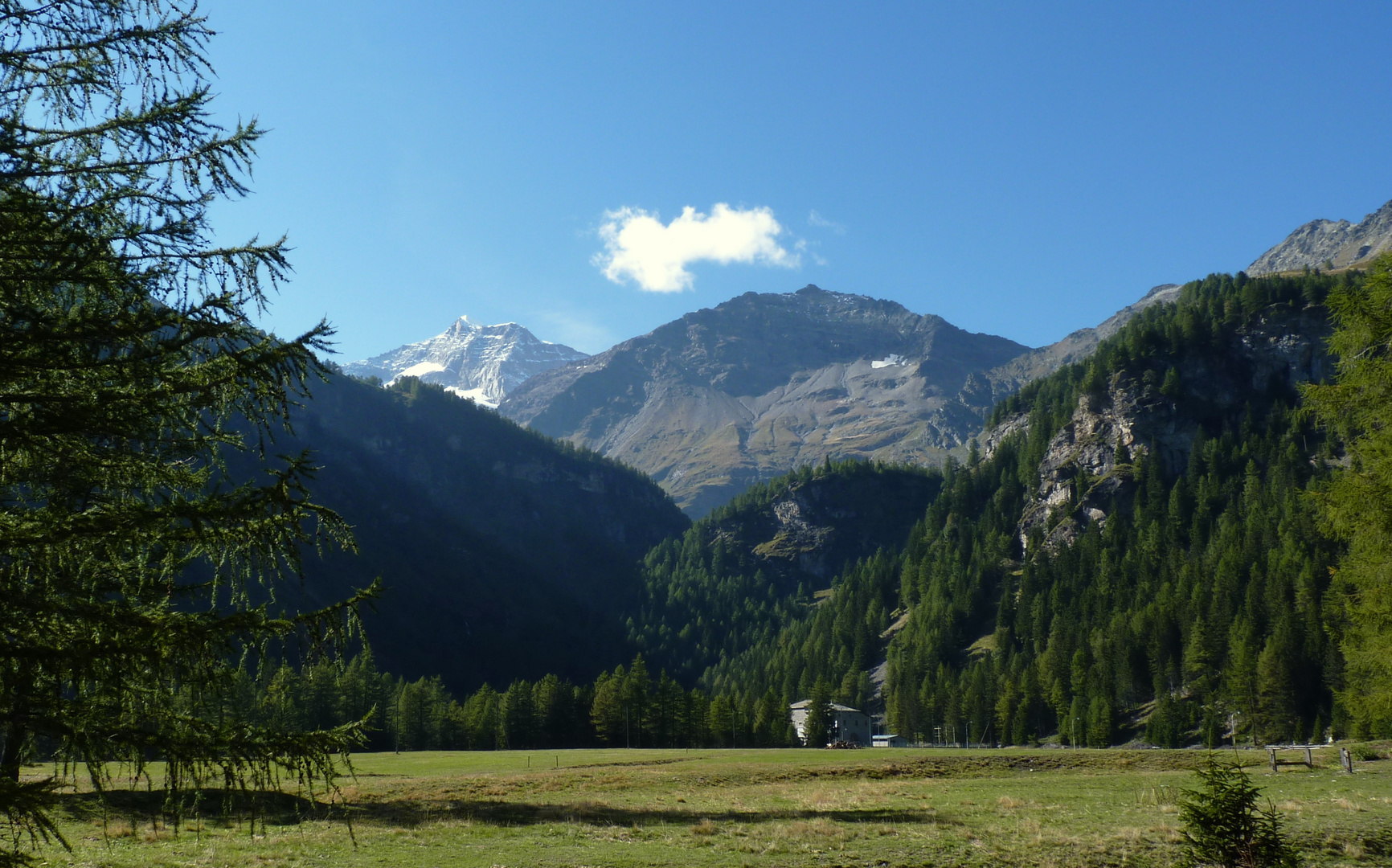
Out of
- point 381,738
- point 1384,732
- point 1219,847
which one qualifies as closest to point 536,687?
point 381,738

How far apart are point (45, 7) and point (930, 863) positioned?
21623mm

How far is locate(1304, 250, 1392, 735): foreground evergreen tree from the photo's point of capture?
1655cm

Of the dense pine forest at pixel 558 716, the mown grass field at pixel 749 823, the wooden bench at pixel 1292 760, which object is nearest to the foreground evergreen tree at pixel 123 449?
the mown grass field at pixel 749 823

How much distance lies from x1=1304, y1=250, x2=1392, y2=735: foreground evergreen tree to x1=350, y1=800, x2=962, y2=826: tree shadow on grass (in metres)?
13.8

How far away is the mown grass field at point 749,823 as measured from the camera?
19750mm

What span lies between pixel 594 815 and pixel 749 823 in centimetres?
666

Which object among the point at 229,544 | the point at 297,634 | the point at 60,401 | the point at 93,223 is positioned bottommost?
the point at 297,634

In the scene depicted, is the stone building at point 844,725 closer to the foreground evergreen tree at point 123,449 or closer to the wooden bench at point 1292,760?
the wooden bench at point 1292,760

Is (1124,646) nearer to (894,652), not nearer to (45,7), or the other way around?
(894,652)

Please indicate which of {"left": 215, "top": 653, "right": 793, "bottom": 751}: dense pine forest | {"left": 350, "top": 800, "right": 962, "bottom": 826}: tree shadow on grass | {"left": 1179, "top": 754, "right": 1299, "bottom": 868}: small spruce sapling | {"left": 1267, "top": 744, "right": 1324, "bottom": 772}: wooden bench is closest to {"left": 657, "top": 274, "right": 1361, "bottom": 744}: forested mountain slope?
{"left": 215, "top": 653, "right": 793, "bottom": 751}: dense pine forest

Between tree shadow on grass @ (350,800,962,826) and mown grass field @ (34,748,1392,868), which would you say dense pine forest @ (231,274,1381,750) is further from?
tree shadow on grass @ (350,800,962,826)

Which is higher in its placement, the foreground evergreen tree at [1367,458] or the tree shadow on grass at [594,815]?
the foreground evergreen tree at [1367,458]

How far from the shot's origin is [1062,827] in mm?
24359

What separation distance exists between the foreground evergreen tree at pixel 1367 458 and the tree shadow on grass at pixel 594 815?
1383cm
